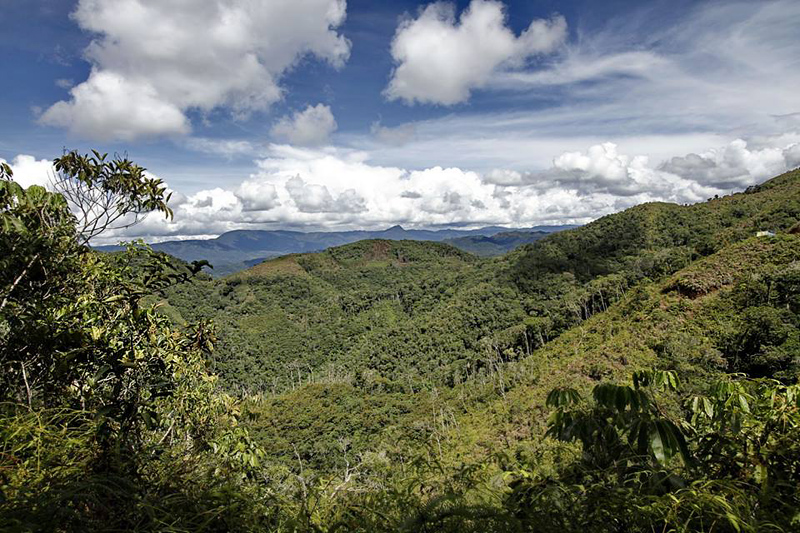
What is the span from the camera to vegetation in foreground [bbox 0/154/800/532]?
1564 mm

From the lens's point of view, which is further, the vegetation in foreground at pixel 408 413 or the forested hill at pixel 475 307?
the forested hill at pixel 475 307

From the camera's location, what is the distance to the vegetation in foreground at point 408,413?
1.56 meters

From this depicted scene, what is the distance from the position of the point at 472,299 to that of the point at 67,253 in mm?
120455

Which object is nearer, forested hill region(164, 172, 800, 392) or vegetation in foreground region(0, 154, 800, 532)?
vegetation in foreground region(0, 154, 800, 532)

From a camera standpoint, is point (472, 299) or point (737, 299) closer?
point (737, 299)

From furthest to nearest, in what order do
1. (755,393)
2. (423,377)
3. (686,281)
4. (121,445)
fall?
(423,377) → (686,281) → (121,445) → (755,393)

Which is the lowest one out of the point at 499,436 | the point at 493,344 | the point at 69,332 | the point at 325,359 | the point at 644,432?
the point at 325,359

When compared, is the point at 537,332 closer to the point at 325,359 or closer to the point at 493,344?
the point at 493,344

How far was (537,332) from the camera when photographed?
76.2 metres

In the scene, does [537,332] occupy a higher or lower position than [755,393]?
lower

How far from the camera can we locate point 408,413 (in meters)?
68.1

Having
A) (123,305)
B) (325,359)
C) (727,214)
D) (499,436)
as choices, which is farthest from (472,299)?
(123,305)

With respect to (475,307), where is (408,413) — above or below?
below

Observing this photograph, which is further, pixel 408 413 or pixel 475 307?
pixel 475 307
